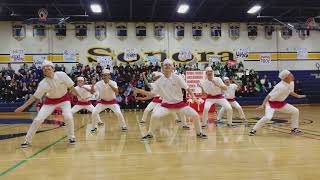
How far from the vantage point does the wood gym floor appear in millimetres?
5246

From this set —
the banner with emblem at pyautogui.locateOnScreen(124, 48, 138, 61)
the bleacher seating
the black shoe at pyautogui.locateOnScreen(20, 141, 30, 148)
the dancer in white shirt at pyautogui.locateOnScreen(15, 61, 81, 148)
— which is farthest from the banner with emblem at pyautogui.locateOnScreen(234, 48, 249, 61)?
the black shoe at pyautogui.locateOnScreen(20, 141, 30, 148)

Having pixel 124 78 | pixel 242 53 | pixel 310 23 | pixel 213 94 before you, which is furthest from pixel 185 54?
pixel 213 94

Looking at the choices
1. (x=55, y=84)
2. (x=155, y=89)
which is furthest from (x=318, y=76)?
(x=55, y=84)

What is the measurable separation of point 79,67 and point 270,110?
21136 millimetres

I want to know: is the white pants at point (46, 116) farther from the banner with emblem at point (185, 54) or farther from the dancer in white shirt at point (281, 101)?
the banner with emblem at point (185, 54)

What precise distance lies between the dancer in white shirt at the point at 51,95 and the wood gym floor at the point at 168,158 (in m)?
0.44

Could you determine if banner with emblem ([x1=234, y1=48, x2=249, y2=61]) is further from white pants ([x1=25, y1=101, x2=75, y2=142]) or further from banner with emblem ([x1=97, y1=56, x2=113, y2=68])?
white pants ([x1=25, y1=101, x2=75, y2=142])

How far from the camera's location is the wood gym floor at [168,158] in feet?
17.2

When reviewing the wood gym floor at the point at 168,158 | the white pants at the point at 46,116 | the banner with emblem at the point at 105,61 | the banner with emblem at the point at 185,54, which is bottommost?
the wood gym floor at the point at 168,158

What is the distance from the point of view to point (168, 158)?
21.3 ft

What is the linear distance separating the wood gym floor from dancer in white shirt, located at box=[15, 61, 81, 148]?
1.45 feet

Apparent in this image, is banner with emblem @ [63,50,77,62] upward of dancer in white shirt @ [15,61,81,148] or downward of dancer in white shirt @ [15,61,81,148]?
upward

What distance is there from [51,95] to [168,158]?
147 inches

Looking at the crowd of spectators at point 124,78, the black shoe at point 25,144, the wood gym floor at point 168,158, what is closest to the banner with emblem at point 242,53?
the crowd of spectators at point 124,78
